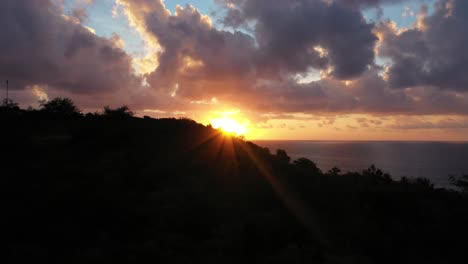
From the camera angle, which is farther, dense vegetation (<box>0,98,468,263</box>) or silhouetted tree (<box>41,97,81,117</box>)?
silhouetted tree (<box>41,97,81,117</box>)

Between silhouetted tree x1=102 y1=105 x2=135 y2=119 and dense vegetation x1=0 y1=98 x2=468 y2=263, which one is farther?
silhouetted tree x1=102 y1=105 x2=135 y2=119

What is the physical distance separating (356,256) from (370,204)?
18.2 ft

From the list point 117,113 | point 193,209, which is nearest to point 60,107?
point 117,113

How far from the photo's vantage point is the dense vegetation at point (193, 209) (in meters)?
10.7

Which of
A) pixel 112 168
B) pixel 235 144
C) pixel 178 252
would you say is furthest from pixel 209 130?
pixel 178 252

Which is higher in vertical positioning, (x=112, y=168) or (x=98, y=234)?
(x=112, y=168)

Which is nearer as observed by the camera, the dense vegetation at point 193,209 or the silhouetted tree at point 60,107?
the dense vegetation at point 193,209

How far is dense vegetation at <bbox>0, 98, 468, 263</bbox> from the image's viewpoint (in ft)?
35.1

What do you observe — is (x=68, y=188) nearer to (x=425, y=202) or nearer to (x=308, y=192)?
(x=308, y=192)

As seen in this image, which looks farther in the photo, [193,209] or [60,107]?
[60,107]

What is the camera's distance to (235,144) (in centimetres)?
2442

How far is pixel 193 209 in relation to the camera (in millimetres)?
13453

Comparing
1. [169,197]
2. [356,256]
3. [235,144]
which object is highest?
[235,144]

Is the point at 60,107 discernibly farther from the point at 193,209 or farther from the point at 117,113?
the point at 193,209
